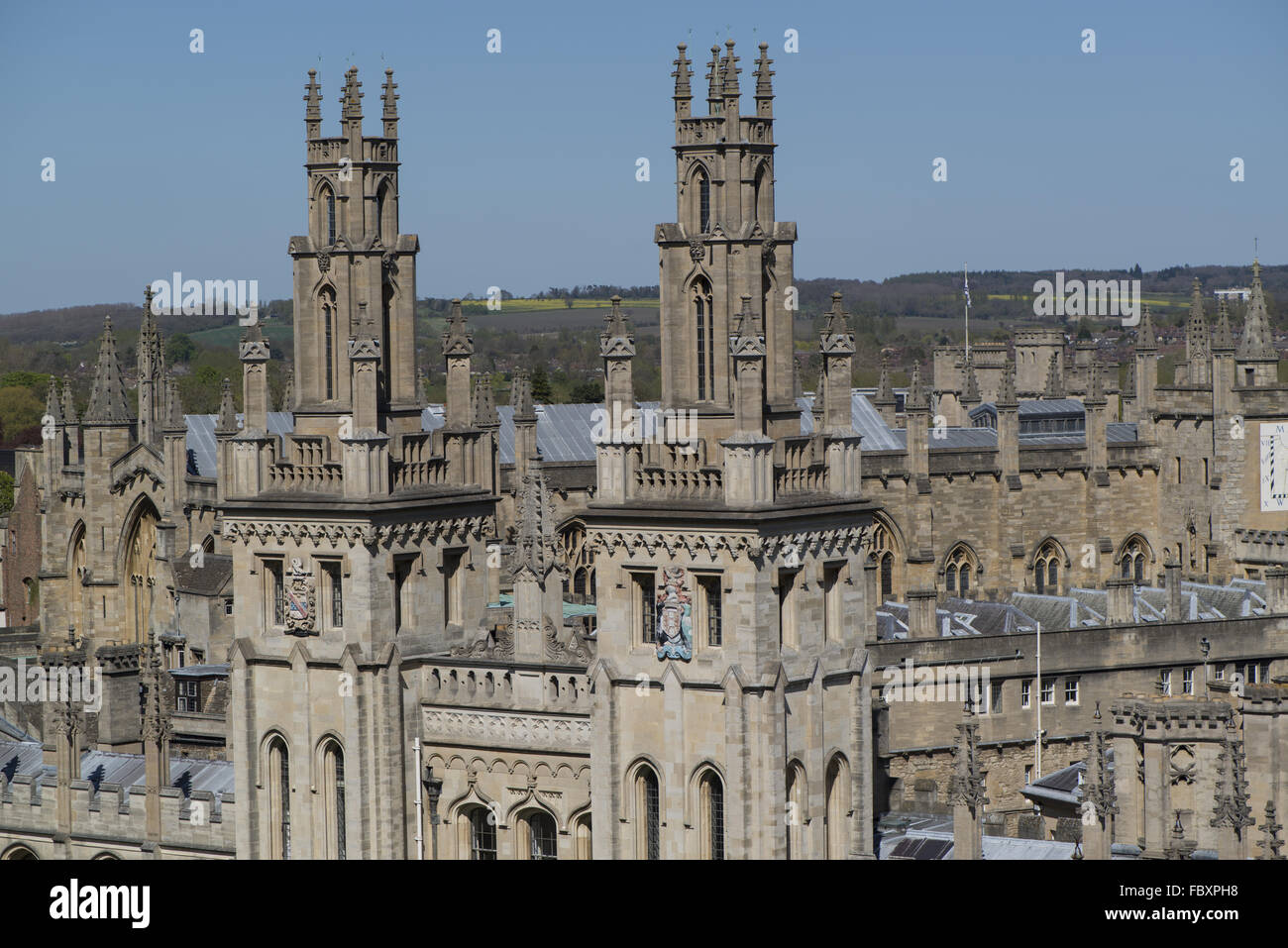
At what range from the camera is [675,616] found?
40.1 m

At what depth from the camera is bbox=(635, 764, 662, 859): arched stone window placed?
41.0 metres

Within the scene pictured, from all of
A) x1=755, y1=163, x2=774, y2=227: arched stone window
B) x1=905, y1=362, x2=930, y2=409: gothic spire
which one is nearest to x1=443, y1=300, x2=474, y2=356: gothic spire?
x1=755, y1=163, x2=774, y2=227: arched stone window

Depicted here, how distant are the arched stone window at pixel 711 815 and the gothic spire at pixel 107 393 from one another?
161ft

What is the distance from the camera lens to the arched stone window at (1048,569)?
89.1 metres

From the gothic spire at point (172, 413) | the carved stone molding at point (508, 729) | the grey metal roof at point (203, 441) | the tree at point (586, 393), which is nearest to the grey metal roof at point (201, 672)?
the grey metal roof at point (203, 441)

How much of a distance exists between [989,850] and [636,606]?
8087 mm

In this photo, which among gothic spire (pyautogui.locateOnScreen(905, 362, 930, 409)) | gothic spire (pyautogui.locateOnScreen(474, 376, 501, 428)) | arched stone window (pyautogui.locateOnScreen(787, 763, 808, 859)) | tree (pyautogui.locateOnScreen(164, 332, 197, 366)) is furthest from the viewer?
tree (pyautogui.locateOnScreen(164, 332, 197, 366))

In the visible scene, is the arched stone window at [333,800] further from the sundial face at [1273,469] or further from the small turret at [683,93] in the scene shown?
the sundial face at [1273,469]

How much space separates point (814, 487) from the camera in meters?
40.9

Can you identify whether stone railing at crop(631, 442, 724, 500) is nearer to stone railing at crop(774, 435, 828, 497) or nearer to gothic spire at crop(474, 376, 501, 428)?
stone railing at crop(774, 435, 828, 497)

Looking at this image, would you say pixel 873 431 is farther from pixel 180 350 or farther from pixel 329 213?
pixel 180 350

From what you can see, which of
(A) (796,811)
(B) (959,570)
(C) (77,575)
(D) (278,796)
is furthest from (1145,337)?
(A) (796,811)

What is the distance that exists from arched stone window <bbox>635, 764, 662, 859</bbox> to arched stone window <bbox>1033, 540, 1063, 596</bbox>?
1954 inches

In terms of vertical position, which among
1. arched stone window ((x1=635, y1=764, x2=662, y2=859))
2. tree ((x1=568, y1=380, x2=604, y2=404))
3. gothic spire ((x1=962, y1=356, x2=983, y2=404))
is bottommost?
arched stone window ((x1=635, y1=764, x2=662, y2=859))
